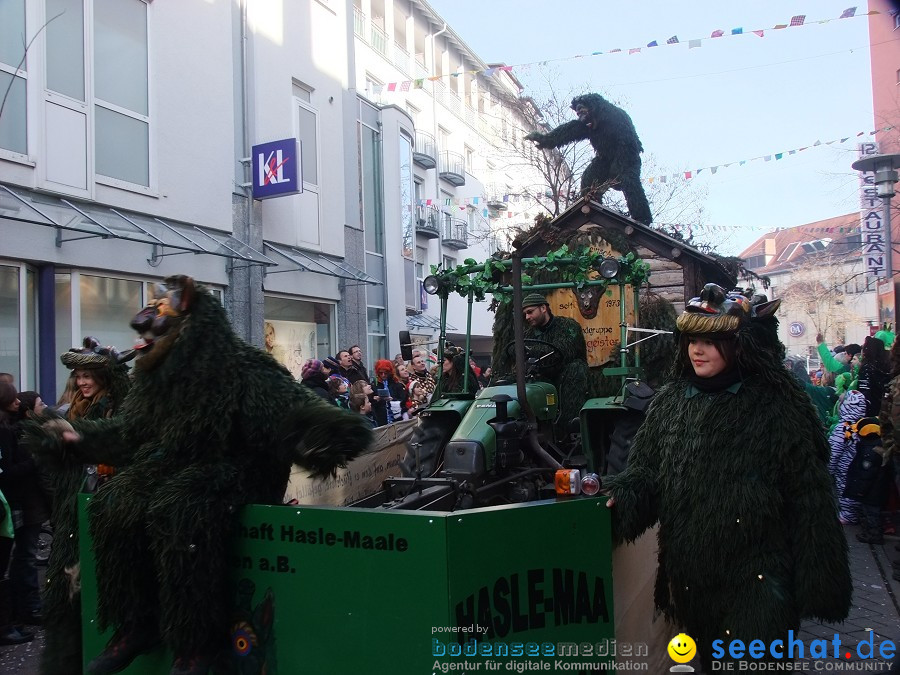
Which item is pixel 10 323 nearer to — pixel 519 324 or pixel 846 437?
pixel 519 324

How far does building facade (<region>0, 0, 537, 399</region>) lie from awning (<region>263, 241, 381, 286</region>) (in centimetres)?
5

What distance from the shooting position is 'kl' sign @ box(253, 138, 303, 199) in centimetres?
1277

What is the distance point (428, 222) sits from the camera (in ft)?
92.7

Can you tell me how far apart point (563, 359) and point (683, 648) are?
9.89 feet

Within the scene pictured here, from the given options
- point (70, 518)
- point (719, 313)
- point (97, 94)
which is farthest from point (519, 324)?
point (97, 94)

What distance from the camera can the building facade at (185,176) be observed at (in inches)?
362

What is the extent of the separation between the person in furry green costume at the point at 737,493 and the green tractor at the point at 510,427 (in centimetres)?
124

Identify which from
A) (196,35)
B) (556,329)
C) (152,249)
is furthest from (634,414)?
(196,35)

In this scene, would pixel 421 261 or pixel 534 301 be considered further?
pixel 421 261

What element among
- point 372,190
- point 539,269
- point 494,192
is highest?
point 494,192

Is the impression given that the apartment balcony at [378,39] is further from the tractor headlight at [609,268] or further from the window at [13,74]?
the tractor headlight at [609,268]

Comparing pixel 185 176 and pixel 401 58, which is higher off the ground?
pixel 401 58

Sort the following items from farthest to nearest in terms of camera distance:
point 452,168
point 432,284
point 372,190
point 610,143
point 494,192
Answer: point 494,192 < point 452,168 < point 372,190 < point 610,143 < point 432,284

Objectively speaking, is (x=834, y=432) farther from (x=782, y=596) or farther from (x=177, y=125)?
(x=177, y=125)
